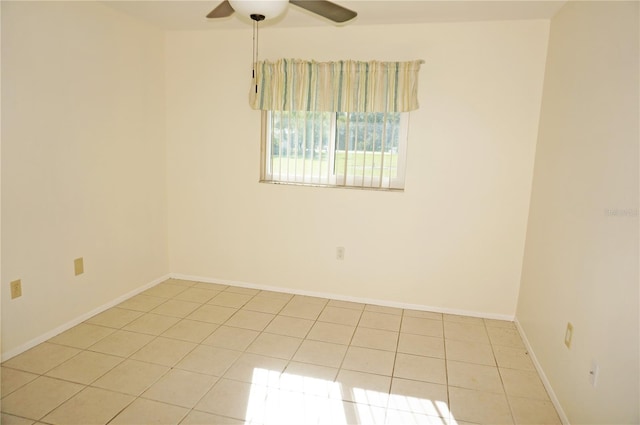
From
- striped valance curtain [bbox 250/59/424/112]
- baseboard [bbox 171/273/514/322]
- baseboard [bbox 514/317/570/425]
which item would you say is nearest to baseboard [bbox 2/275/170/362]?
baseboard [bbox 171/273/514/322]

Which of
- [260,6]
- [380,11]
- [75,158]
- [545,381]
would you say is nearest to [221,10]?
[260,6]

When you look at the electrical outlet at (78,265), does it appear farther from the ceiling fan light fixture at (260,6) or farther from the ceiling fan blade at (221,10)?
the ceiling fan light fixture at (260,6)

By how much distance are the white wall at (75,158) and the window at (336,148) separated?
3.53 feet

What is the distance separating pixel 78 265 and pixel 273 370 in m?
1.62

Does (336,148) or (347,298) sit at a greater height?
(336,148)

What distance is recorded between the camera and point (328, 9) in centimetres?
194

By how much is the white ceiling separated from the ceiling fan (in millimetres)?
813

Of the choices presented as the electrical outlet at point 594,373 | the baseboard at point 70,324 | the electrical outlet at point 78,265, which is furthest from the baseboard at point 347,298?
the electrical outlet at point 594,373

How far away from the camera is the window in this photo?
10.9 feet

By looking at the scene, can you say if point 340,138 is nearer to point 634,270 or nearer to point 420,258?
point 420,258

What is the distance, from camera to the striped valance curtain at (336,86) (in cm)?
315

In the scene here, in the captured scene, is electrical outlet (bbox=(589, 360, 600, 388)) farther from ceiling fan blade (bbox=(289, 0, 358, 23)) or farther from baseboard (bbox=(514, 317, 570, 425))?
ceiling fan blade (bbox=(289, 0, 358, 23))

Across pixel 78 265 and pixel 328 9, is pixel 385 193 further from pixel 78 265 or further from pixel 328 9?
pixel 78 265

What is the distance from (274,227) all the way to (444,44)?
2.03m
